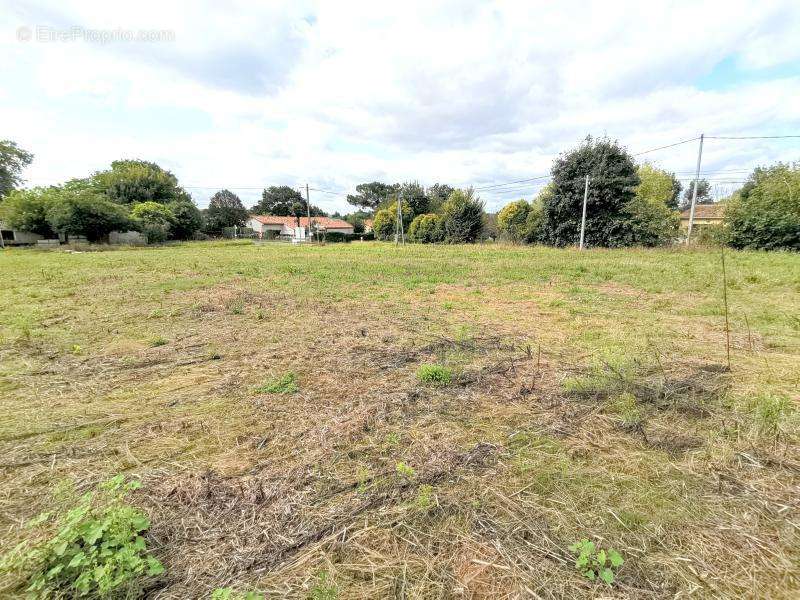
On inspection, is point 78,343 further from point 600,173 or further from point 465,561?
point 600,173

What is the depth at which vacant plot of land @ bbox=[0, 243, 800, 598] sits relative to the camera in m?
1.53

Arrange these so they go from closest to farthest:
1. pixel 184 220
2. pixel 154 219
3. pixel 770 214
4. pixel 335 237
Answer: pixel 770 214 < pixel 154 219 < pixel 184 220 < pixel 335 237

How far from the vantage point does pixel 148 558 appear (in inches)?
57.0

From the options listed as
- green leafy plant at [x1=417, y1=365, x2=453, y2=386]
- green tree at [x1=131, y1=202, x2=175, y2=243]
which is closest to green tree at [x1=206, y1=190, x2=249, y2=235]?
green tree at [x1=131, y1=202, x2=175, y2=243]

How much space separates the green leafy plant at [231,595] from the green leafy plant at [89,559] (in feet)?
0.90

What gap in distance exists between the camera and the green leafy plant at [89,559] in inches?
52.4

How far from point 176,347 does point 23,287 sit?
25.2 feet

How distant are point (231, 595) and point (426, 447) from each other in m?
1.31

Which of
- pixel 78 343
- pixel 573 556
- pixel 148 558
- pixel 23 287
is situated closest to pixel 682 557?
pixel 573 556

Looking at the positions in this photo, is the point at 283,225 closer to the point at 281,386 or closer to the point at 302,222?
the point at 302,222

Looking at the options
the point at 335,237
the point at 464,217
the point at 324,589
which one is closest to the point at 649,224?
the point at 464,217

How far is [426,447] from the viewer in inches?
92.7

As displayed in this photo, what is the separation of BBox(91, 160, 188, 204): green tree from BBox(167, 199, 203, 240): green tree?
6.47ft

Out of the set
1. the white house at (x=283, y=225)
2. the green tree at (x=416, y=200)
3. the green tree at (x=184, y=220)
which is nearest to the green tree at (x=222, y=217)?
the white house at (x=283, y=225)
